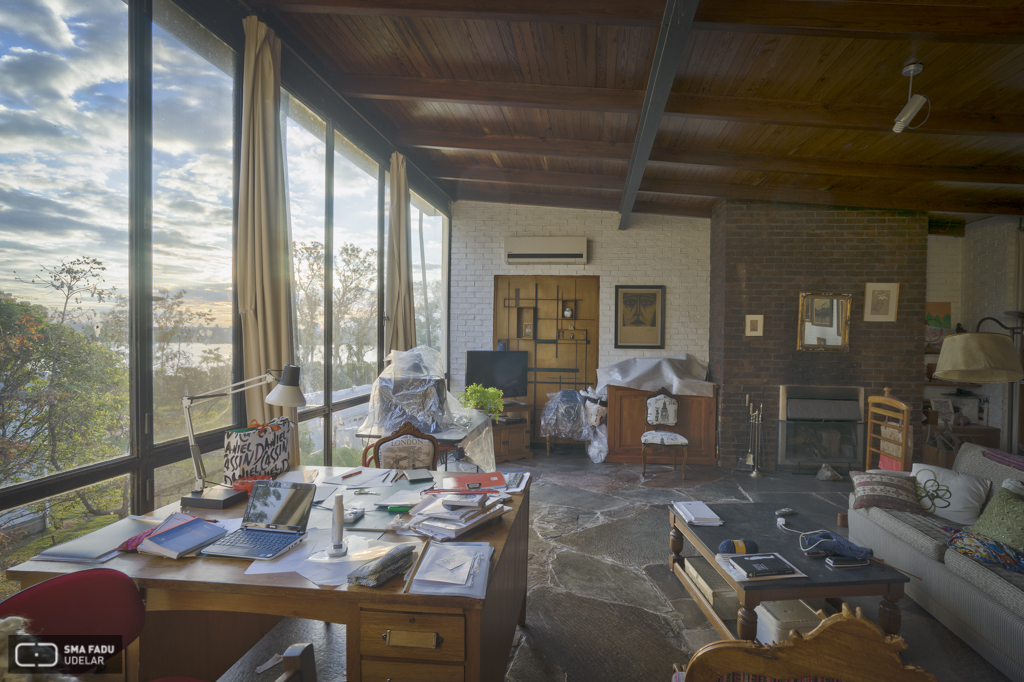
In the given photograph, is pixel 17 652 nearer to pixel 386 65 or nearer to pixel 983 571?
pixel 983 571

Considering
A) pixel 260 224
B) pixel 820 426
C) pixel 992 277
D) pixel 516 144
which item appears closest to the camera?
pixel 260 224

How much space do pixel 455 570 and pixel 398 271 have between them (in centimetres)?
420

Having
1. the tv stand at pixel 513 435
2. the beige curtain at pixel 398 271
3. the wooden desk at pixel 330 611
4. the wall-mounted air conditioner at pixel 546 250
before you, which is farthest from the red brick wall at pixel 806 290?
the wooden desk at pixel 330 611

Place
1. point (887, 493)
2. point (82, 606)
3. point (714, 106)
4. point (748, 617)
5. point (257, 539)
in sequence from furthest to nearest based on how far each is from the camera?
point (714, 106)
point (887, 493)
point (748, 617)
point (257, 539)
point (82, 606)

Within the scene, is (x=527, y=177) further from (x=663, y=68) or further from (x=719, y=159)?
(x=663, y=68)

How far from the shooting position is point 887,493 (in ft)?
11.5

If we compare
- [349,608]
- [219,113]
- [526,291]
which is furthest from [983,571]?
[526,291]

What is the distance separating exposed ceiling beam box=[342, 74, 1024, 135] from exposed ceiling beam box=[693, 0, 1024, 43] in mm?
1073

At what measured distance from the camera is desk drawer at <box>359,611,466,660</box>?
1527 millimetres

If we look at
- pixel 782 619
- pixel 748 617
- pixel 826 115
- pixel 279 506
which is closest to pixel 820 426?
pixel 826 115

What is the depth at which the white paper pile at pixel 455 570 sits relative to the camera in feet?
5.10

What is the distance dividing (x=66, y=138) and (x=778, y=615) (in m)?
3.80

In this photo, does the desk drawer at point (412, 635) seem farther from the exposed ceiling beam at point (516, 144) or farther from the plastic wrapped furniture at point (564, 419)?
the plastic wrapped furniture at point (564, 419)

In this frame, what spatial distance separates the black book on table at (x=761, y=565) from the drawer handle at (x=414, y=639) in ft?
5.01
